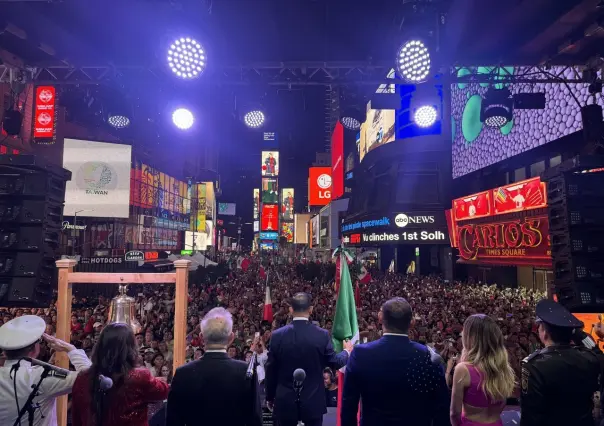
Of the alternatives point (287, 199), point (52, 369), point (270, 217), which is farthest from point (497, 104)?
point (287, 199)

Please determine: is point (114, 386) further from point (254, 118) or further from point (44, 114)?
point (44, 114)

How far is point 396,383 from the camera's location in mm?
3158

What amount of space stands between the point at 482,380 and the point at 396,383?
2.98ft

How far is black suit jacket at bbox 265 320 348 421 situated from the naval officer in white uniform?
1.86 meters

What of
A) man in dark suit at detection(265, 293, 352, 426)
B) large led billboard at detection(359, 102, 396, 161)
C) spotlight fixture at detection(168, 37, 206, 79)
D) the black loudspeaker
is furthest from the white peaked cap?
large led billboard at detection(359, 102, 396, 161)

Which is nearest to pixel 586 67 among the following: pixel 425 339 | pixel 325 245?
pixel 425 339

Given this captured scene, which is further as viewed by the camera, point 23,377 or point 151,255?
point 151,255

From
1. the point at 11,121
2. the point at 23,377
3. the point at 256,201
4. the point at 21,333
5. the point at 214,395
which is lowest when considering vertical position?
the point at 214,395

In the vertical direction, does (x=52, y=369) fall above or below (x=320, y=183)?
below

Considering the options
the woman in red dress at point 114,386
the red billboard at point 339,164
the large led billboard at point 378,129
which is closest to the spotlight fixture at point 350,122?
the woman in red dress at point 114,386

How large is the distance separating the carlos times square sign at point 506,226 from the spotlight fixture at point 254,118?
9.78 metres

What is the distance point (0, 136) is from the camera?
2642 centimetres

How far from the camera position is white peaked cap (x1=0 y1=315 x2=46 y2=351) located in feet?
10.4

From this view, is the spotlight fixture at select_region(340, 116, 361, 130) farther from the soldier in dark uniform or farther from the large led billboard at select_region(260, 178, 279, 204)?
the large led billboard at select_region(260, 178, 279, 204)
